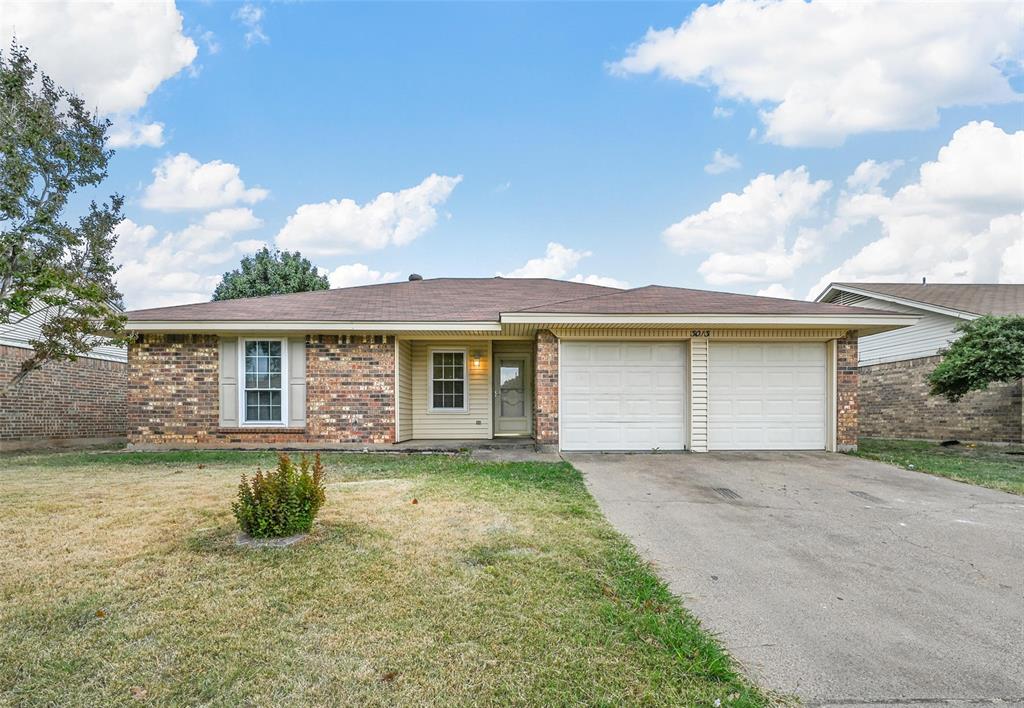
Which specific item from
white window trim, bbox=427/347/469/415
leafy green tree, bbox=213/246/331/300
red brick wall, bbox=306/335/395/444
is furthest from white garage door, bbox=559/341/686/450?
leafy green tree, bbox=213/246/331/300

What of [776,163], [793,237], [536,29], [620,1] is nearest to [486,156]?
[536,29]

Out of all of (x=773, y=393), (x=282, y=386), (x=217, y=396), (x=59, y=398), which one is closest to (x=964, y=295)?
(x=773, y=393)

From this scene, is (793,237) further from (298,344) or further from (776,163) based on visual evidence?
(298,344)

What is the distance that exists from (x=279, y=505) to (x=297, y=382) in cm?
662

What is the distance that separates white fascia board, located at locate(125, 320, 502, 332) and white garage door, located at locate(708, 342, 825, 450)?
4.63 meters

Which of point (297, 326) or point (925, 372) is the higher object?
point (297, 326)

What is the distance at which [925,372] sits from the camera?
1436 cm

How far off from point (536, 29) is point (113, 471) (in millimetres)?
14285

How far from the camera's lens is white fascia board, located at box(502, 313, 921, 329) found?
9.29 meters

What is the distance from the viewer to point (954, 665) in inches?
99.4

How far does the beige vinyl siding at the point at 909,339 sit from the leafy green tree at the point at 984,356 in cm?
246

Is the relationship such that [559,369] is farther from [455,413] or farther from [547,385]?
[455,413]

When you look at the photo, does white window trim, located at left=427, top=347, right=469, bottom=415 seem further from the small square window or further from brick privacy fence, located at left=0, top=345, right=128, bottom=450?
brick privacy fence, located at left=0, top=345, right=128, bottom=450

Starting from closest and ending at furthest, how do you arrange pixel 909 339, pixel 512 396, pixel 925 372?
pixel 512 396 → pixel 925 372 → pixel 909 339
